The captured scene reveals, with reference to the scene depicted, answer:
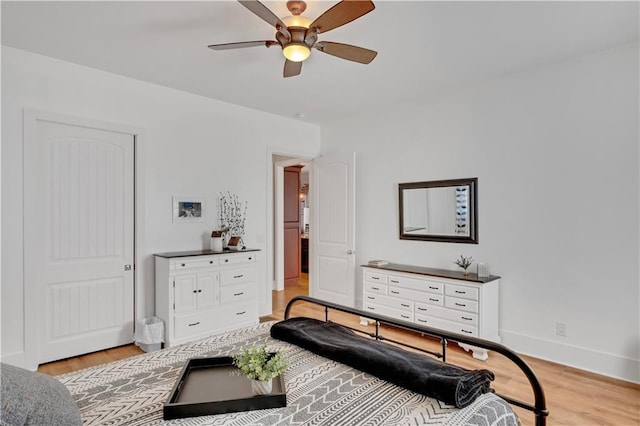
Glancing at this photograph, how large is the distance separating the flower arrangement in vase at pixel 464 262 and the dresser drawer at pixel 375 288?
86cm

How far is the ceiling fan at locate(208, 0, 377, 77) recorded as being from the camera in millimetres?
2006

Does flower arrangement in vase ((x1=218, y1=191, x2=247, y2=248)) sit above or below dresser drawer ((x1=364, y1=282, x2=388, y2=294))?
above

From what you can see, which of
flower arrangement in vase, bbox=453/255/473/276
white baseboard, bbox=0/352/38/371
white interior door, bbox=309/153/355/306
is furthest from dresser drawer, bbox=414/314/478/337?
white baseboard, bbox=0/352/38/371

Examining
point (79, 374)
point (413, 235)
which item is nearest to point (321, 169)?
point (413, 235)

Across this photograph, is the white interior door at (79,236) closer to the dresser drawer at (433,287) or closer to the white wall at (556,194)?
the dresser drawer at (433,287)

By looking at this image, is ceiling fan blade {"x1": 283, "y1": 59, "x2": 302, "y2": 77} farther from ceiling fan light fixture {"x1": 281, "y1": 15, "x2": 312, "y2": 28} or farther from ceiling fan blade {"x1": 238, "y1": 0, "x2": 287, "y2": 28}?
ceiling fan blade {"x1": 238, "y1": 0, "x2": 287, "y2": 28}

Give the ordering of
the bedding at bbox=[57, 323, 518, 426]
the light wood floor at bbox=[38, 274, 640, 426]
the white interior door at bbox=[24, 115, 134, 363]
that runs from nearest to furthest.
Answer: the bedding at bbox=[57, 323, 518, 426], the light wood floor at bbox=[38, 274, 640, 426], the white interior door at bbox=[24, 115, 134, 363]

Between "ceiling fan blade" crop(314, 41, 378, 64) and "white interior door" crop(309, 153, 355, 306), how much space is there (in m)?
2.30

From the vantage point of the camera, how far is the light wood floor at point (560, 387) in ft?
7.84

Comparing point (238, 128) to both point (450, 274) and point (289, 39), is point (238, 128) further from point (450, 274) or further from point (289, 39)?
point (450, 274)

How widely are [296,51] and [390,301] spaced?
2898 millimetres

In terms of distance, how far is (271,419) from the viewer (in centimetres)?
128

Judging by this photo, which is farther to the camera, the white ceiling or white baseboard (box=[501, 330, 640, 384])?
white baseboard (box=[501, 330, 640, 384])

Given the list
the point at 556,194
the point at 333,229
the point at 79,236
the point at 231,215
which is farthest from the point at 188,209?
the point at 556,194
